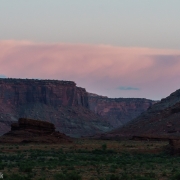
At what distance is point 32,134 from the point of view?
77188 millimetres

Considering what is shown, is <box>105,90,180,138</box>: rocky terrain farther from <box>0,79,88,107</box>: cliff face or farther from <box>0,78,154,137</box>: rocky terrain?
<box>0,79,88,107</box>: cliff face

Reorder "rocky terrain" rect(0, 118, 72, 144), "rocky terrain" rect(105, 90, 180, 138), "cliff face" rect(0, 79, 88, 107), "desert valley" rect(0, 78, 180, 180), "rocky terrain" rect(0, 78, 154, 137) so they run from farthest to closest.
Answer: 1. "cliff face" rect(0, 79, 88, 107)
2. "rocky terrain" rect(0, 78, 154, 137)
3. "rocky terrain" rect(105, 90, 180, 138)
4. "rocky terrain" rect(0, 118, 72, 144)
5. "desert valley" rect(0, 78, 180, 180)

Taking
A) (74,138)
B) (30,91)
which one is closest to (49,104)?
(30,91)

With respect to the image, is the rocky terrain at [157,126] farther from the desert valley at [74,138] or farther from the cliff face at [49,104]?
the cliff face at [49,104]

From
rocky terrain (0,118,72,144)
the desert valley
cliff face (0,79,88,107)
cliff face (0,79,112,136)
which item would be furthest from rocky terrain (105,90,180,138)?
cliff face (0,79,88,107)

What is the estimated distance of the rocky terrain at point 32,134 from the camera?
243 feet

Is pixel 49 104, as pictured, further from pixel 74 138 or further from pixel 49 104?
pixel 74 138

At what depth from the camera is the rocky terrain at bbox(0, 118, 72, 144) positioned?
74125 millimetres

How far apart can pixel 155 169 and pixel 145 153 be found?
1781 cm

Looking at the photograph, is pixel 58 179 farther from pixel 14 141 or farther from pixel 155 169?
pixel 14 141

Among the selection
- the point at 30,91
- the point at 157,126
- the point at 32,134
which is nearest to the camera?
the point at 32,134

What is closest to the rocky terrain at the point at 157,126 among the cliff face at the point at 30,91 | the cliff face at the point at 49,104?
the cliff face at the point at 49,104

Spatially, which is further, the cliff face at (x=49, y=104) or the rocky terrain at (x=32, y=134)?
Result: the cliff face at (x=49, y=104)

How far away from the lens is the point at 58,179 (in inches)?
1062
